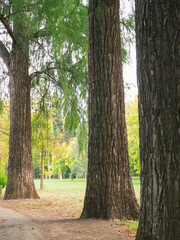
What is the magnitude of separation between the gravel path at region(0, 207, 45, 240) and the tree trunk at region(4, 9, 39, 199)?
4.29 metres

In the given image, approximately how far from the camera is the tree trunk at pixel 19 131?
9969mm

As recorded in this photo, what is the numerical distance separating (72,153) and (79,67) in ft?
73.4

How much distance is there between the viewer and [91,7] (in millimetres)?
5438

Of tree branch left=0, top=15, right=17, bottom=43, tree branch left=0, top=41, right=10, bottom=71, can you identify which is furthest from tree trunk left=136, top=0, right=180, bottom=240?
tree branch left=0, top=41, right=10, bottom=71

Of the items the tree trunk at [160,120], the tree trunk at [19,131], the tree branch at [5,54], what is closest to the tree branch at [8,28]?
the tree trunk at [19,131]

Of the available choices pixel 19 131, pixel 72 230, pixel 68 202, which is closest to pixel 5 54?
pixel 19 131

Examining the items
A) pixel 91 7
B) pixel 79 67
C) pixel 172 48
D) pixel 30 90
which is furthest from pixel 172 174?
pixel 30 90

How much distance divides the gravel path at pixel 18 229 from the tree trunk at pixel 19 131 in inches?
169

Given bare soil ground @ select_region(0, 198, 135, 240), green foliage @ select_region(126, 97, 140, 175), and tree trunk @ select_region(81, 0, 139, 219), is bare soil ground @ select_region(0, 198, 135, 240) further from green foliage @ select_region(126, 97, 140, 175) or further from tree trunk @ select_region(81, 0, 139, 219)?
green foliage @ select_region(126, 97, 140, 175)

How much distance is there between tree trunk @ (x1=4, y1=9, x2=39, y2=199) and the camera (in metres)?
9.97

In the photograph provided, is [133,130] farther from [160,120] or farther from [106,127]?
[160,120]

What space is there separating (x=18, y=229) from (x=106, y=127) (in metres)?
2.43

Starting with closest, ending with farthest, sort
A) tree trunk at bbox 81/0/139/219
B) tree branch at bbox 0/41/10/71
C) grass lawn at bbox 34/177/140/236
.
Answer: grass lawn at bbox 34/177/140/236 → tree trunk at bbox 81/0/139/219 → tree branch at bbox 0/41/10/71

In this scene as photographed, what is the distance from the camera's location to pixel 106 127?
5.37 m
